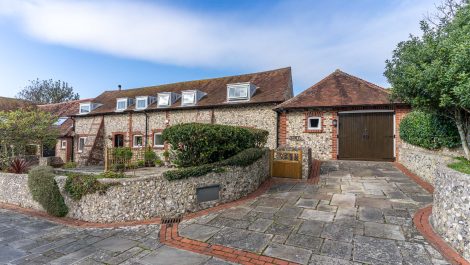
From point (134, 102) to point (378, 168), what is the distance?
18.1 metres

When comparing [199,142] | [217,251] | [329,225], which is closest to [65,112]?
[199,142]

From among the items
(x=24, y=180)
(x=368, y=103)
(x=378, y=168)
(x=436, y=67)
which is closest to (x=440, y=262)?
(x=436, y=67)

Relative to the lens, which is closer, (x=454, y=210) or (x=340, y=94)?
(x=454, y=210)

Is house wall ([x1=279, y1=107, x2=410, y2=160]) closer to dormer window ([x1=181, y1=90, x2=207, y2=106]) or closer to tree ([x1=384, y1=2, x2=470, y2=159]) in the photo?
tree ([x1=384, y1=2, x2=470, y2=159])

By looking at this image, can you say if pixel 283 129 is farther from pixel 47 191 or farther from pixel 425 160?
pixel 47 191

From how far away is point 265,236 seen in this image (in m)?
4.70

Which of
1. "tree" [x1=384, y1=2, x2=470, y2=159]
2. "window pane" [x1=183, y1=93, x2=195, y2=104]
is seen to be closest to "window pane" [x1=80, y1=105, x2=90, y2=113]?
"window pane" [x1=183, y1=93, x2=195, y2=104]

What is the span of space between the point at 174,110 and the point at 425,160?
14351mm

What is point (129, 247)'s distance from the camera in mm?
4676

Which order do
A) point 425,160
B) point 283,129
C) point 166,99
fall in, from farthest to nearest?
point 166,99
point 283,129
point 425,160

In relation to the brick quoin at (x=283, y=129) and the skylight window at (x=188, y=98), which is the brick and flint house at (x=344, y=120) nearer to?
the brick quoin at (x=283, y=129)

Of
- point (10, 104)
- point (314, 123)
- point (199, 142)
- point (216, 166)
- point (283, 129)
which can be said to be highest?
point (10, 104)

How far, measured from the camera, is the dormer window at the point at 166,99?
17.5m

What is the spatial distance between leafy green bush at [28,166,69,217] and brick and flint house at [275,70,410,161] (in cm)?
1049
